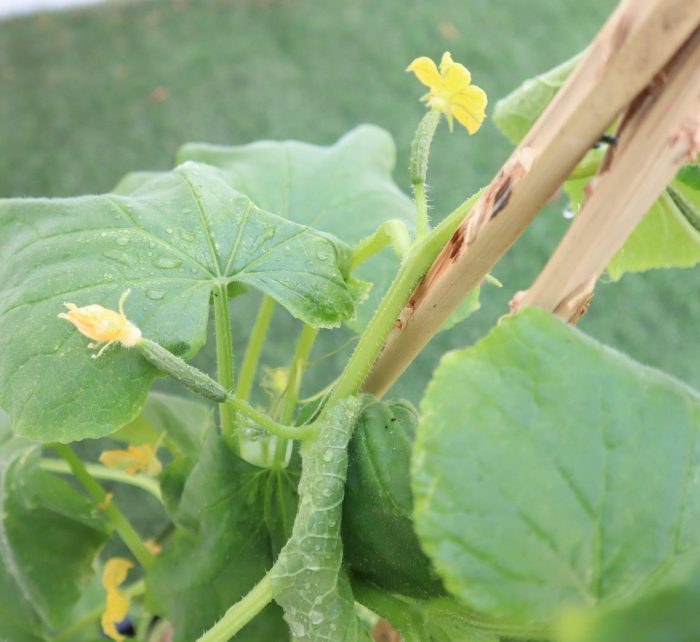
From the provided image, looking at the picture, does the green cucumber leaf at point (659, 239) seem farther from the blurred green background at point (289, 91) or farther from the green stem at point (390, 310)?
the blurred green background at point (289, 91)

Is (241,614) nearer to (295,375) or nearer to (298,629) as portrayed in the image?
(298,629)

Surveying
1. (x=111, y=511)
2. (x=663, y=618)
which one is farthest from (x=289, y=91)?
(x=663, y=618)

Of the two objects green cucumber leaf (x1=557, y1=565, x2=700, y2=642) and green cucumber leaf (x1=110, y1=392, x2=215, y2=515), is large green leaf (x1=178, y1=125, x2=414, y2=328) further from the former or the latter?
green cucumber leaf (x1=557, y1=565, x2=700, y2=642)

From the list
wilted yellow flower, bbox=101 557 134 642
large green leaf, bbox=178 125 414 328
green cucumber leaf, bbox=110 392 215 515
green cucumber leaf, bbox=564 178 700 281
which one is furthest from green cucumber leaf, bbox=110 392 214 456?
green cucumber leaf, bbox=564 178 700 281

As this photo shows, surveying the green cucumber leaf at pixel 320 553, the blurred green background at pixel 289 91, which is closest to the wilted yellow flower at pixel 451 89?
the green cucumber leaf at pixel 320 553

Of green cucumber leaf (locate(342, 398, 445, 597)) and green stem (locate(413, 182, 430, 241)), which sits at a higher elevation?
green stem (locate(413, 182, 430, 241))

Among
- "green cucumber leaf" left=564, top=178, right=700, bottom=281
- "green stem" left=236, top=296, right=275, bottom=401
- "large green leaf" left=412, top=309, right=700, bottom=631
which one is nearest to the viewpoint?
"large green leaf" left=412, top=309, right=700, bottom=631
